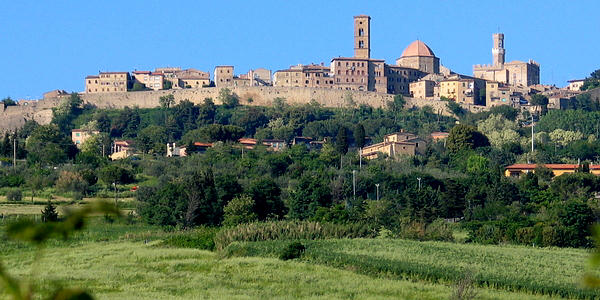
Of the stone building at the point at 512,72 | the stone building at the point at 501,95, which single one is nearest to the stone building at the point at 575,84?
the stone building at the point at 512,72

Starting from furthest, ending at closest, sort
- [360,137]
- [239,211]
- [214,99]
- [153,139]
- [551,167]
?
[214,99], [153,139], [360,137], [551,167], [239,211]

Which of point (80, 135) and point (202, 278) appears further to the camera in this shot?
point (80, 135)

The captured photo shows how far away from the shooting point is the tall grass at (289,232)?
101ft

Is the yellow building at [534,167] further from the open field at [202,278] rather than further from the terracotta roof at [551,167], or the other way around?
the open field at [202,278]

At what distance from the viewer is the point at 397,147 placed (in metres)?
63.7

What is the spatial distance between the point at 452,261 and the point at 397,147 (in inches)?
1477

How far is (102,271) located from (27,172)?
1226 inches

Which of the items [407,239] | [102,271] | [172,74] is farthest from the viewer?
[172,74]

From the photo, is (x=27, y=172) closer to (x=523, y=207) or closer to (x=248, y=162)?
(x=248, y=162)

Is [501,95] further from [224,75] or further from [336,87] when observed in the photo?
[224,75]

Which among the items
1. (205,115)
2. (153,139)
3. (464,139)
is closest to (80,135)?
(153,139)

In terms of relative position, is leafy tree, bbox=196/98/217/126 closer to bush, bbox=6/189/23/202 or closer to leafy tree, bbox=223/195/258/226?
bush, bbox=6/189/23/202

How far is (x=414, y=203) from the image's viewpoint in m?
42.1

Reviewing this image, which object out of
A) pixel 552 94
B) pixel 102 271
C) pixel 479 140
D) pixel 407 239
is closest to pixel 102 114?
pixel 479 140
